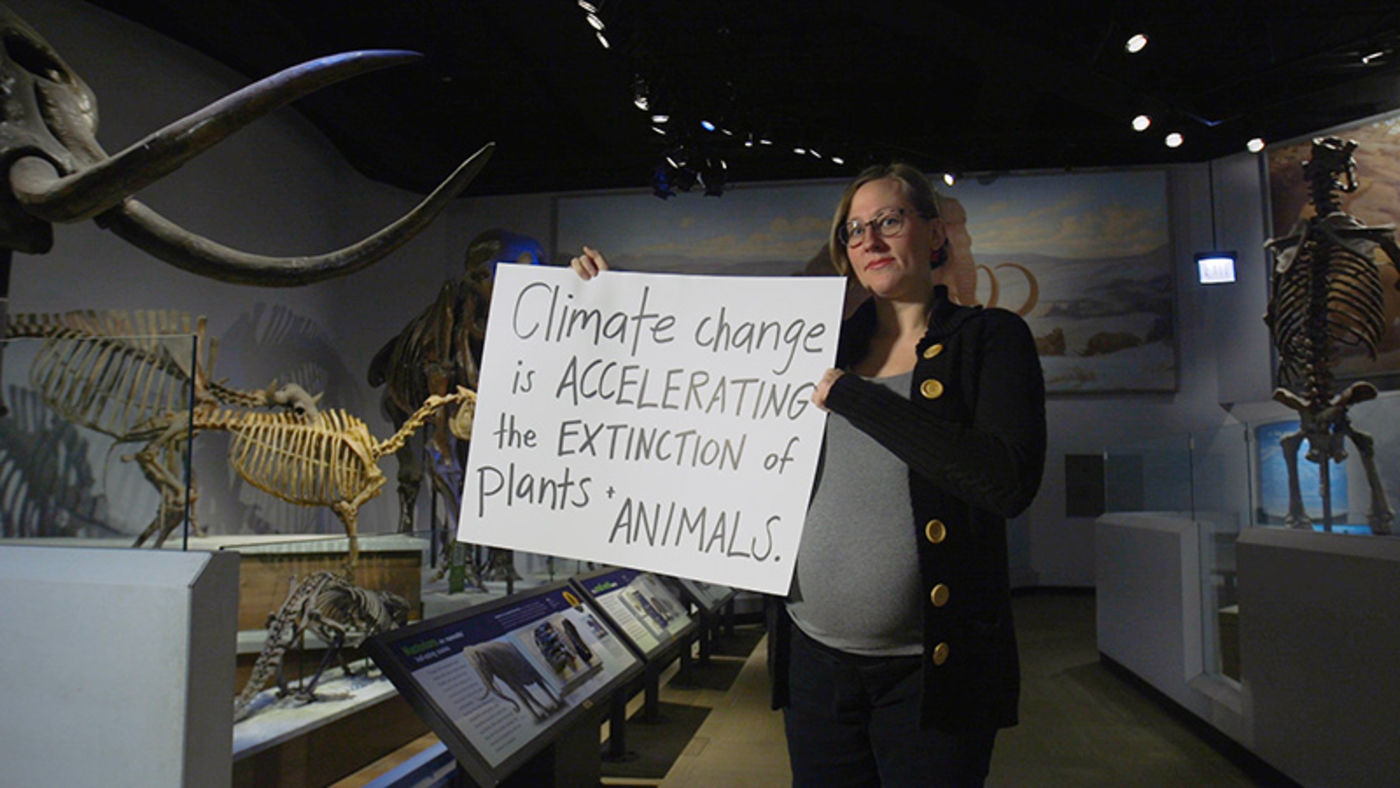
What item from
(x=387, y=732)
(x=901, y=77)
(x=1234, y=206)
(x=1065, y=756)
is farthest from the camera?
(x=1234, y=206)

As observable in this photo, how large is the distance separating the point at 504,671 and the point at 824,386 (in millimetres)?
1796

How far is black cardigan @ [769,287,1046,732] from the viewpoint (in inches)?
47.6

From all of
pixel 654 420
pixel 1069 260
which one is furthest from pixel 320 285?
pixel 654 420

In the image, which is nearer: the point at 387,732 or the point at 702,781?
the point at 387,732

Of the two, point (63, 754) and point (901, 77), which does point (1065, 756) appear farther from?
point (901, 77)

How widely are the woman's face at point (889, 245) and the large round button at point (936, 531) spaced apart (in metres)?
0.37

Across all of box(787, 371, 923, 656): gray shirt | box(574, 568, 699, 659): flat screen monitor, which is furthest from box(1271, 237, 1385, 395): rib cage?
box(787, 371, 923, 656): gray shirt

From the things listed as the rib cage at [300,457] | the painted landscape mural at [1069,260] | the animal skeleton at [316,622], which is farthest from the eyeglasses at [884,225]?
the painted landscape mural at [1069,260]

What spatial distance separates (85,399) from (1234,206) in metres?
9.14

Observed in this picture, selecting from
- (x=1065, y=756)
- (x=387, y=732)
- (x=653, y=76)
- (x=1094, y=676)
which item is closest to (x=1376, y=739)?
(x=1065, y=756)

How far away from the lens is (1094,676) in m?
5.80

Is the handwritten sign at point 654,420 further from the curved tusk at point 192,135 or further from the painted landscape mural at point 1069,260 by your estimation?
the painted landscape mural at point 1069,260

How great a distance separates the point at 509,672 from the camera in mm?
2707

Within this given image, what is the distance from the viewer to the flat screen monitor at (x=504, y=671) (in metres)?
2.28
